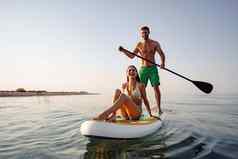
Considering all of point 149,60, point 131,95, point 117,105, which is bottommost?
point 117,105

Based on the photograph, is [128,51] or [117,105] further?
[128,51]

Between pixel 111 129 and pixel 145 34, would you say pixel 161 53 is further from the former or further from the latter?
pixel 111 129

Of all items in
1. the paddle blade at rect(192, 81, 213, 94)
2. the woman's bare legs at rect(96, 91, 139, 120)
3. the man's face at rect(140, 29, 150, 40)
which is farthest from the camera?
the paddle blade at rect(192, 81, 213, 94)

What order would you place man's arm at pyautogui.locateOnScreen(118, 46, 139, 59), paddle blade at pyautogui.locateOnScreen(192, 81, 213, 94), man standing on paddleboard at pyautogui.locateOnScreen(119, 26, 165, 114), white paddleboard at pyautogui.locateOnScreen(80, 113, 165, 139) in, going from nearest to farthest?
white paddleboard at pyautogui.locateOnScreen(80, 113, 165, 139), man's arm at pyautogui.locateOnScreen(118, 46, 139, 59), man standing on paddleboard at pyautogui.locateOnScreen(119, 26, 165, 114), paddle blade at pyautogui.locateOnScreen(192, 81, 213, 94)

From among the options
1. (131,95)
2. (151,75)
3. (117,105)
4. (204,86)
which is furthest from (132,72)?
(204,86)

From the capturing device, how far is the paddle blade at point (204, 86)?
30.8 ft

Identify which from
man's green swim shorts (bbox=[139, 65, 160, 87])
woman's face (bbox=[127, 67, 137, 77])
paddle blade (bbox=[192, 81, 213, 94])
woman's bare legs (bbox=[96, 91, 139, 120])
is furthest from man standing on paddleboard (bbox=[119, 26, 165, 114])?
woman's bare legs (bbox=[96, 91, 139, 120])

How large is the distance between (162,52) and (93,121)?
4570mm

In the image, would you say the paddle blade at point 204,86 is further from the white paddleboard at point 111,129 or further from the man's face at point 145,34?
the white paddleboard at point 111,129

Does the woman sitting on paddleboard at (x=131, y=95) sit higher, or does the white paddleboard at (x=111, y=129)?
the woman sitting on paddleboard at (x=131, y=95)

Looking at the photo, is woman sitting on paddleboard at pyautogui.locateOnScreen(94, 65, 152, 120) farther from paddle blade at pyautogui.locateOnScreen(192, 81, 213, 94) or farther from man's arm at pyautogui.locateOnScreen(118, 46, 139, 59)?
paddle blade at pyautogui.locateOnScreen(192, 81, 213, 94)

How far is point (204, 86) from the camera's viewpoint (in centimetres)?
945

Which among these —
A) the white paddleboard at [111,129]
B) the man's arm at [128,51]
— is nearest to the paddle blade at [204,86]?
the man's arm at [128,51]

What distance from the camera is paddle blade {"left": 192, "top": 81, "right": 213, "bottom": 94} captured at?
9.39m
